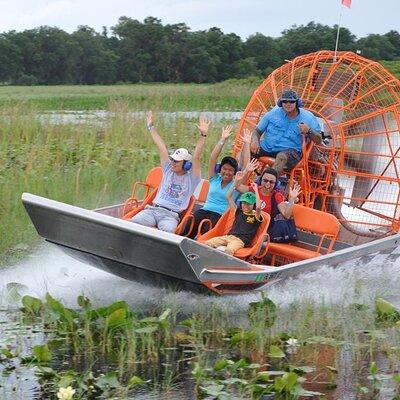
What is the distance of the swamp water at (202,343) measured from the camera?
294 inches

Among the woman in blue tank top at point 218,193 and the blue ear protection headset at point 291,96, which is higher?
the blue ear protection headset at point 291,96

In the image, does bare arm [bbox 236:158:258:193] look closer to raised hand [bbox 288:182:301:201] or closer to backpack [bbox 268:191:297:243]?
backpack [bbox 268:191:297:243]

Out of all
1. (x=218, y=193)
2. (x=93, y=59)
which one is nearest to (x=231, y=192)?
(x=218, y=193)

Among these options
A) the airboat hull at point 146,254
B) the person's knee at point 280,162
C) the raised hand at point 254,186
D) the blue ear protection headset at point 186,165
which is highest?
the person's knee at point 280,162

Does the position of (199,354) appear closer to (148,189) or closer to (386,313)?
(386,313)

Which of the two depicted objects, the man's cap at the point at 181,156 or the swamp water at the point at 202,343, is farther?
the man's cap at the point at 181,156

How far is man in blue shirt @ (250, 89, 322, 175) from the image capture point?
36.8 feet

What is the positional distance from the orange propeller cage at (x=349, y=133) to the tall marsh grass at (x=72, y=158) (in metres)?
2.41

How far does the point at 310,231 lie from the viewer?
10.7m

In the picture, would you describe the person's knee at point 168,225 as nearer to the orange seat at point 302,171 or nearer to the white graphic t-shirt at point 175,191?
the white graphic t-shirt at point 175,191

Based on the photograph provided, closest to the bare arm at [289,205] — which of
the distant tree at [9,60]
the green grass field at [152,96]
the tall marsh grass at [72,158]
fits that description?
the tall marsh grass at [72,158]

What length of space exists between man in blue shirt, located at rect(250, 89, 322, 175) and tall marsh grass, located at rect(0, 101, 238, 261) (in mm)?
2489

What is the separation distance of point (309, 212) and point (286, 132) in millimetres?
1176

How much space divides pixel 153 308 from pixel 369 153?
318 cm
